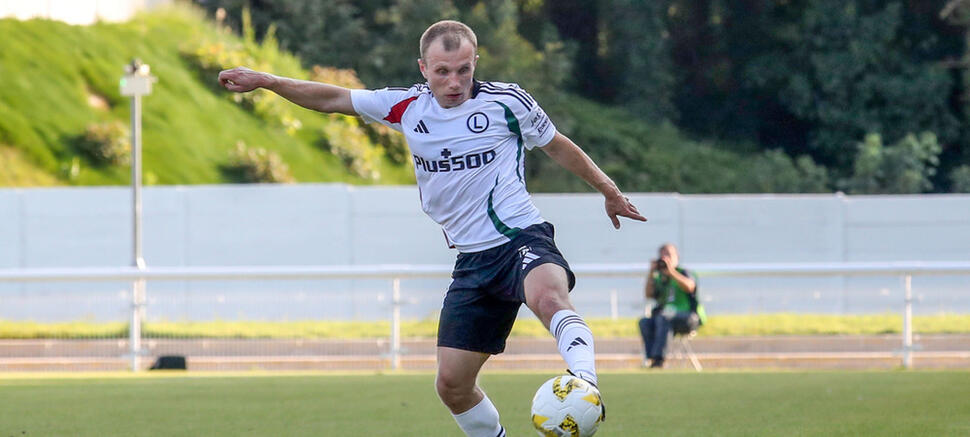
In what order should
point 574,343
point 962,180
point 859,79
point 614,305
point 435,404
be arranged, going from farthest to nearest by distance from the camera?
point 859,79
point 962,180
point 614,305
point 435,404
point 574,343

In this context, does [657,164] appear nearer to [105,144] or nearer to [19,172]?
[105,144]

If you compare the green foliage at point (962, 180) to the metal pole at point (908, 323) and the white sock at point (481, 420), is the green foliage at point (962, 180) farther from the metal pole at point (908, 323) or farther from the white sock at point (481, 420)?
the white sock at point (481, 420)

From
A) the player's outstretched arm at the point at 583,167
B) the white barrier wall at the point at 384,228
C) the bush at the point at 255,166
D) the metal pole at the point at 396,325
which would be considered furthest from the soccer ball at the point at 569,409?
the bush at the point at 255,166

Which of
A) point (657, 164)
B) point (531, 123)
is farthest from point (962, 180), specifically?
point (531, 123)

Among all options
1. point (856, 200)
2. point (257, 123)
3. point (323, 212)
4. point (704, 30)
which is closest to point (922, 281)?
point (856, 200)

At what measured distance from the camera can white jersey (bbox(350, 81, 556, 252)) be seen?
18.9ft

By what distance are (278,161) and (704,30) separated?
1953 centimetres

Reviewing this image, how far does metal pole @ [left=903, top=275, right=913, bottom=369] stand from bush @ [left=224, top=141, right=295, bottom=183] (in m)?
16.9

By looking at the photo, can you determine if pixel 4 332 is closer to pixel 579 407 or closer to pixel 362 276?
pixel 362 276

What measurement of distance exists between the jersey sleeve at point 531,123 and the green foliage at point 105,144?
22899 millimetres

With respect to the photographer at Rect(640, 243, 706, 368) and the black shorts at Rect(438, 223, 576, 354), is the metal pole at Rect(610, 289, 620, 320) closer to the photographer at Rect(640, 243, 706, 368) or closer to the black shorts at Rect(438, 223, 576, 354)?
the photographer at Rect(640, 243, 706, 368)

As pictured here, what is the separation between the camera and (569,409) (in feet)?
16.3

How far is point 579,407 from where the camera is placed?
196 inches

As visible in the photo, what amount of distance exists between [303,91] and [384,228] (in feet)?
61.1
